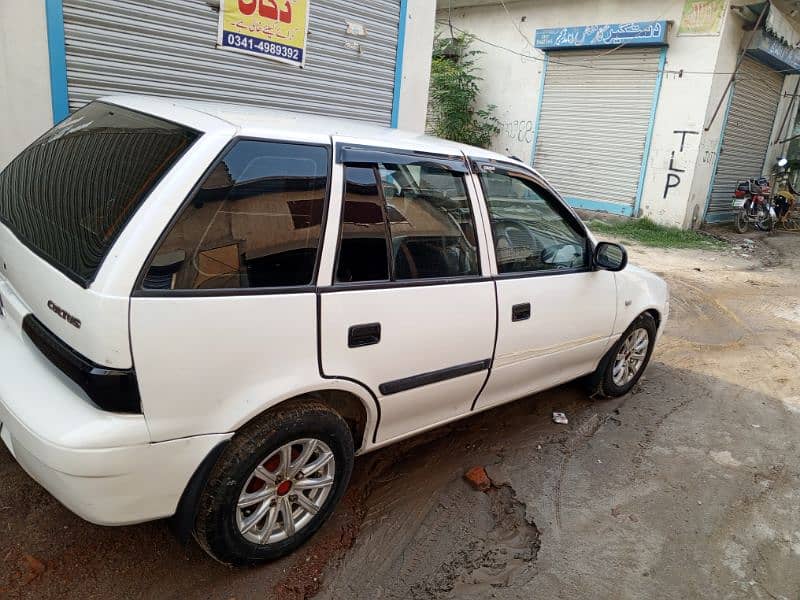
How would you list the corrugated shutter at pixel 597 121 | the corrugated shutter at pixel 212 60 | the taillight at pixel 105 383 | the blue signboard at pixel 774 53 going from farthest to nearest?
→ the corrugated shutter at pixel 597 121, the blue signboard at pixel 774 53, the corrugated shutter at pixel 212 60, the taillight at pixel 105 383

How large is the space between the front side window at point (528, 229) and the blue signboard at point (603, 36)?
9.84m


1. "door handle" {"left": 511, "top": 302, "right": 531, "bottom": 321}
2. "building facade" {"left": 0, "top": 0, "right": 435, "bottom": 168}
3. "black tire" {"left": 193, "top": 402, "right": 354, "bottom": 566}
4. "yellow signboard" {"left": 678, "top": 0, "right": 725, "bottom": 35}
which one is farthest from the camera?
"yellow signboard" {"left": 678, "top": 0, "right": 725, "bottom": 35}

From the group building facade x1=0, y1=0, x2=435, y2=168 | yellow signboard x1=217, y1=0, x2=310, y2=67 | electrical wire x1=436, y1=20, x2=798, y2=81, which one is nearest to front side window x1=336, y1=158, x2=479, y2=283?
building facade x1=0, y1=0, x2=435, y2=168

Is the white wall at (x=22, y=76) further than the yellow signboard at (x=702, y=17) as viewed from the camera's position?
No

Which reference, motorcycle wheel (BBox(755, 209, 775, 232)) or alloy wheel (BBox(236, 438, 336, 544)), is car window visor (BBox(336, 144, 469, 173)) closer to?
alloy wheel (BBox(236, 438, 336, 544))

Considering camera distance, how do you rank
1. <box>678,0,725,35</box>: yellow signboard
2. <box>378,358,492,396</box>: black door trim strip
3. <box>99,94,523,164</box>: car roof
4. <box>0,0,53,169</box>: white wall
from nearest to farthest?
1. <box>99,94,523,164</box>: car roof
2. <box>378,358,492,396</box>: black door trim strip
3. <box>0,0,53,169</box>: white wall
4. <box>678,0,725,35</box>: yellow signboard

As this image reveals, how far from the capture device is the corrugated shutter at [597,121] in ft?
39.9

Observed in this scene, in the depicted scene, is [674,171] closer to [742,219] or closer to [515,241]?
[742,219]

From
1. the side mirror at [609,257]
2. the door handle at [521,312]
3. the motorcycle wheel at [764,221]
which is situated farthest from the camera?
the motorcycle wheel at [764,221]

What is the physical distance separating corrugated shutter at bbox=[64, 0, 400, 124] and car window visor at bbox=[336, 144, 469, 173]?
140 inches

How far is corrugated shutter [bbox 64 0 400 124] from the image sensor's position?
16.0 feet

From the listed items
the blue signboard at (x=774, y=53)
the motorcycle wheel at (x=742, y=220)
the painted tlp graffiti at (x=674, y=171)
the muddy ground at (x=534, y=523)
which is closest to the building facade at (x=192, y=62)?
the muddy ground at (x=534, y=523)

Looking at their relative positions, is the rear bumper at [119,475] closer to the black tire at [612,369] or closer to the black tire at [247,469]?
the black tire at [247,469]

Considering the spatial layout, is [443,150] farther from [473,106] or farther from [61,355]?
[473,106]
